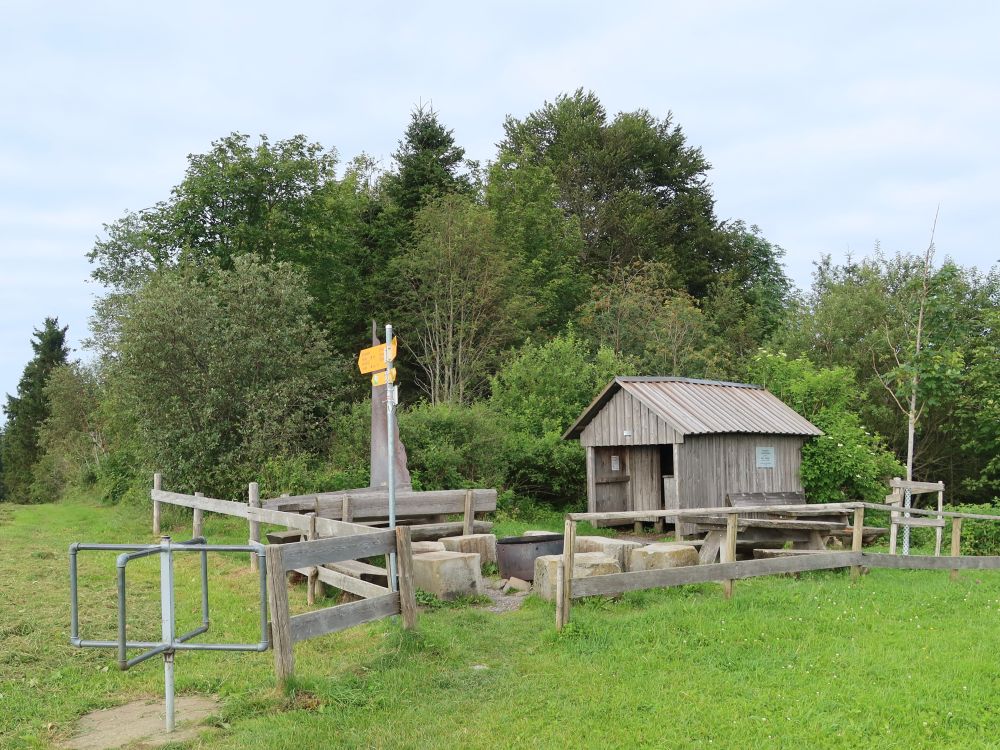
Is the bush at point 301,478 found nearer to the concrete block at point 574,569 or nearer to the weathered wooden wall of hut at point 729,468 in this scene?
the weathered wooden wall of hut at point 729,468

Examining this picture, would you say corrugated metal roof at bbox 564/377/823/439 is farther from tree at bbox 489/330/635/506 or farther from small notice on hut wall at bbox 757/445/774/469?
tree at bbox 489/330/635/506

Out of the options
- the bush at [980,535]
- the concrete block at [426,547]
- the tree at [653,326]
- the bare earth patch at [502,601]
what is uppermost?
the tree at [653,326]

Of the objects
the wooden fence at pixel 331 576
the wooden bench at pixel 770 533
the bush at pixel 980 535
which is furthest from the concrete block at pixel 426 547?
the bush at pixel 980 535

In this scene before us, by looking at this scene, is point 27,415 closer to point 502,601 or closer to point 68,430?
point 68,430

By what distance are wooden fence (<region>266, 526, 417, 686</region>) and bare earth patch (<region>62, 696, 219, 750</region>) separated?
625 millimetres

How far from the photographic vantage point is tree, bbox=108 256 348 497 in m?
19.0

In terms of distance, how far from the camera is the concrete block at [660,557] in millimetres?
9766

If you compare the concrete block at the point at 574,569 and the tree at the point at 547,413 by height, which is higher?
the tree at the point at 547,413

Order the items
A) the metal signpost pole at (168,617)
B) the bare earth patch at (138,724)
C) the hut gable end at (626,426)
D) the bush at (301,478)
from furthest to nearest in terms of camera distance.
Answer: the bush at (301,478) → the hut gable end at (626,426) → the metal signpost pole at (168,617) → the bare earth patch at (138,724)

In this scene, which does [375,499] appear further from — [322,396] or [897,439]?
[897,439]

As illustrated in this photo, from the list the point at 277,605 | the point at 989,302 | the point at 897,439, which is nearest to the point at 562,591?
the point at 277,605

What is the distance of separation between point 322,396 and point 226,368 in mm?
2702

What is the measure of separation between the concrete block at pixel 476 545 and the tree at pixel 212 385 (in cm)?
878

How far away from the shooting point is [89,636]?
7.82 metres
